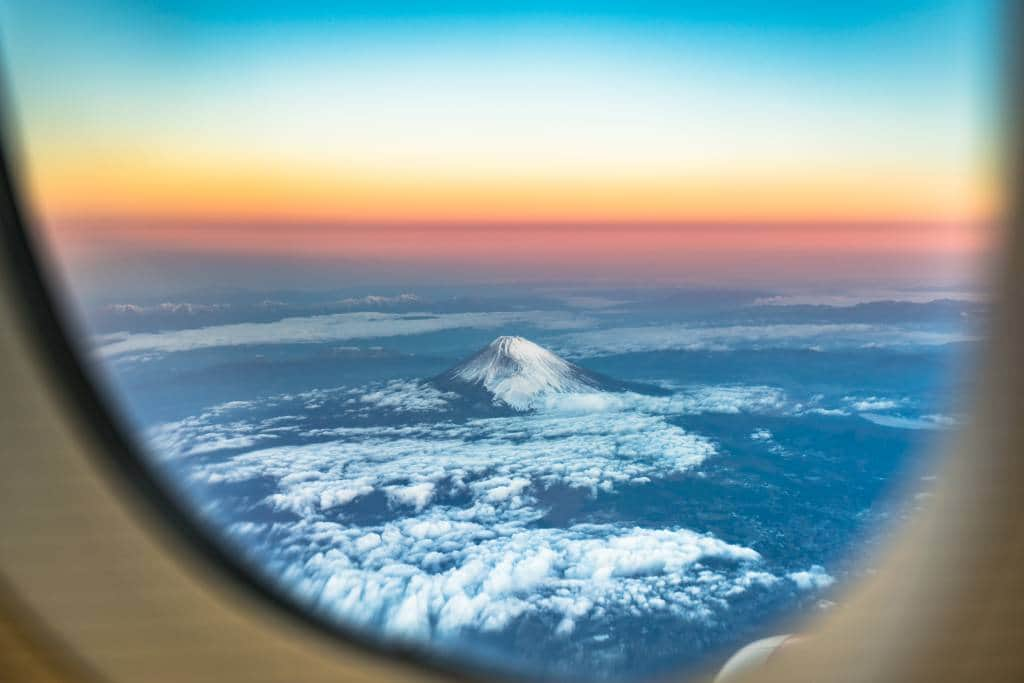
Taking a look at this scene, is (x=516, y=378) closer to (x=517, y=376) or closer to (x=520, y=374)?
(x=517, y=376)

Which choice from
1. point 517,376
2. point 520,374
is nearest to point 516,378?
point 517,376

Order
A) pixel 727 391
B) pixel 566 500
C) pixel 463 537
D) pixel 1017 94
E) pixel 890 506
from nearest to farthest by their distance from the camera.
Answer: pixel 1017 94 < pixel 890 506 < pixel 463 537 < pixel 566 500 < pixel 727 391

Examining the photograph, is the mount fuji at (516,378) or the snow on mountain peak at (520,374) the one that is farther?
the snow on mountain peak at (520,374)

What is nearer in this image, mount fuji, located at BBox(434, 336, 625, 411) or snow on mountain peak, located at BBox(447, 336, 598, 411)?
mount fuji, located at BBox(434, 336, 625, 411)

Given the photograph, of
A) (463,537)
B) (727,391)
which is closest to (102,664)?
(463,537)

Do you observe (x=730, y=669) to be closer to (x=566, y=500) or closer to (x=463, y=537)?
(x=463, y=537)

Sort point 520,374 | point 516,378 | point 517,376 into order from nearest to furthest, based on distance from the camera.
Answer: point 516,378, point 517,376, point 520,374
